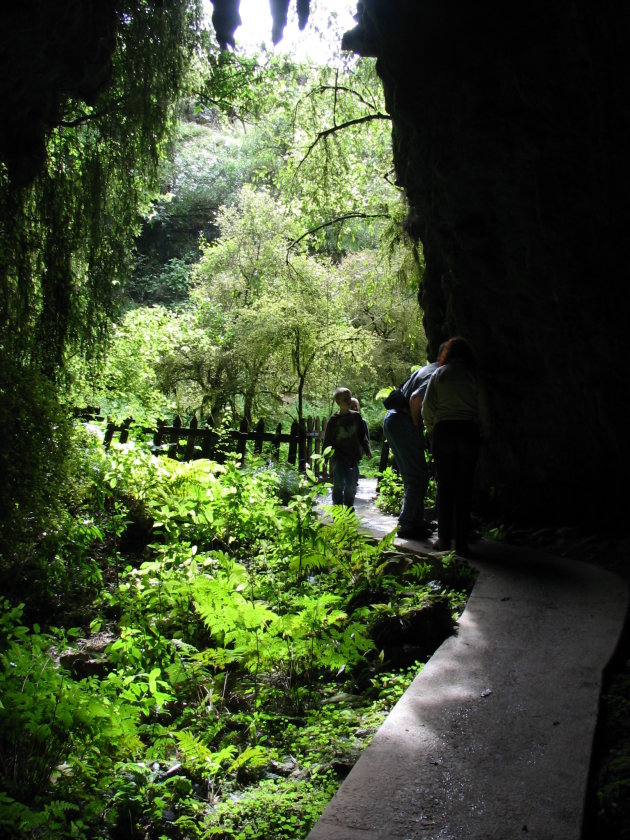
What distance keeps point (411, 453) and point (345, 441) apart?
1.48 meters

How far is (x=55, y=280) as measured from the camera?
6227 mm

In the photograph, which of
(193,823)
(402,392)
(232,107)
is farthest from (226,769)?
(232,107)

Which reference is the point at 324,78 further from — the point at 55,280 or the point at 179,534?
the point at 179,534

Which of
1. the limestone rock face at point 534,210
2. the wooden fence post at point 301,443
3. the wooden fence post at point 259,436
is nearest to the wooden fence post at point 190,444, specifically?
the wooden fence post at point 259,436

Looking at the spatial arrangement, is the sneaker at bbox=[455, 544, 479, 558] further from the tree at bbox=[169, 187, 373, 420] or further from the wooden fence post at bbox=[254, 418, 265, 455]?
the tree at bbox=[169, 187, 373, 420]

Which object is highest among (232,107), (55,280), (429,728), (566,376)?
(232,107)

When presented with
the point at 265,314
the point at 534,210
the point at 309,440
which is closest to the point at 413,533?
the point at 534,210

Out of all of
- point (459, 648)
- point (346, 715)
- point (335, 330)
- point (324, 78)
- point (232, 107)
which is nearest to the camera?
point (346, 715)

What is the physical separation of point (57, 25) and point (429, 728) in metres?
5.95

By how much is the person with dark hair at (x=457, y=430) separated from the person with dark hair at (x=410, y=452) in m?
0.63

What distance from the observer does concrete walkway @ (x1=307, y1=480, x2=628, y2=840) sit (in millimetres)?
2057

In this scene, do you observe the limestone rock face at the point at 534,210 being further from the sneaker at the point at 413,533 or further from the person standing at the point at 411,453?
the sneaker at the point at 413,533

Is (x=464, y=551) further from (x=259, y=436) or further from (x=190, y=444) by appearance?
(x=259, y=436)

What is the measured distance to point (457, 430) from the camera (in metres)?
5.62
